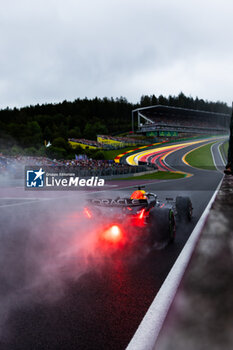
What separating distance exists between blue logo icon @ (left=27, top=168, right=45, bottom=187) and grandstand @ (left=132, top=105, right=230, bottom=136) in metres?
80.8

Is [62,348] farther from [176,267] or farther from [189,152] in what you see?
[189,152]

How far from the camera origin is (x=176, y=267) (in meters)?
4.61

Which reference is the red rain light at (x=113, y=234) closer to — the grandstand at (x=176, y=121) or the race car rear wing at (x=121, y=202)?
the race car rear wing at (x=121, y=202)

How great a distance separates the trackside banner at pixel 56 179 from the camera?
21250 mm

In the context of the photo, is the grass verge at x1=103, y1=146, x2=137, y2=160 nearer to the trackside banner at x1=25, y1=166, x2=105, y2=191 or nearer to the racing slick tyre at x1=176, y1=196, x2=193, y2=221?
the trackside banner at x1=25, y1=166, x2=105, y2=191

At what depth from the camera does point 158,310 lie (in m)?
3.20

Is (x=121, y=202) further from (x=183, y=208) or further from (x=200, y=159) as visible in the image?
(x=200, y=159)

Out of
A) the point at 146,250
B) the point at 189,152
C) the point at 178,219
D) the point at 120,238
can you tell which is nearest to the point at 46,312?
the point at 146,250

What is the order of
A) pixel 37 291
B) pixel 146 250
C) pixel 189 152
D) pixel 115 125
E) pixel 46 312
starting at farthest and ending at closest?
pixel 115 125
pixel 189 152
pixel 146 250
pixel 37 291
pixel 46 312

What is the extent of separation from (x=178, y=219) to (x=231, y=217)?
5.11 ft

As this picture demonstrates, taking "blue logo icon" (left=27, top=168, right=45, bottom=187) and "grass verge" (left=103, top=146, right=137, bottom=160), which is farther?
"grass verge" (left=103, top=146, right=137, bottom=160)

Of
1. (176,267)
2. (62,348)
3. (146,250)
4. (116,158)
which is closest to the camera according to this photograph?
(62,348)

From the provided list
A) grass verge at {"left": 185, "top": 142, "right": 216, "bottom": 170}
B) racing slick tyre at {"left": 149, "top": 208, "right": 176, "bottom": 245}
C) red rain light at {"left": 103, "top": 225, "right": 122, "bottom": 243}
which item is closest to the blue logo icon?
red rain light at {"left": 103, "top": 225, "right": 122, "bottom": 243}

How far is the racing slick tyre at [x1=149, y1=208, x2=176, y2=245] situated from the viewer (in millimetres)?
5824
